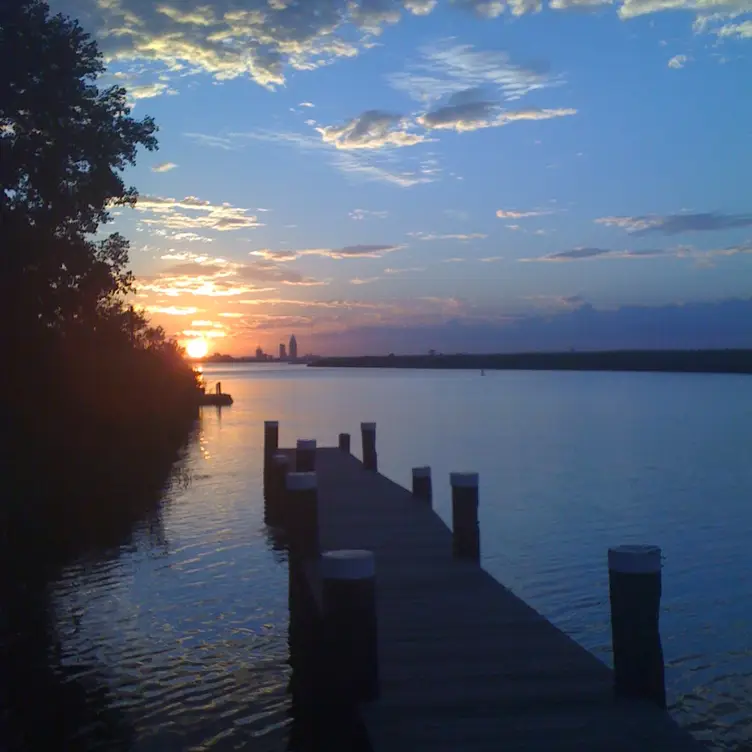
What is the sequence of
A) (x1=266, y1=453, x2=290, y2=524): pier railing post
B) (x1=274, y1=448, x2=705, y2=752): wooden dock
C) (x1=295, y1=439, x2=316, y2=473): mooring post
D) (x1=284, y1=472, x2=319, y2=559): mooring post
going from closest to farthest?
(x1=274, y1=448, x2=705, y2=752): wooden dock → (x1=284, y1=472, x2=319, y2=559): mooring post → (x1=266, y1=453, x2=290, y2=524): pier railing post → (x1=295, y1=439, x2=316, y2=473): mooring post

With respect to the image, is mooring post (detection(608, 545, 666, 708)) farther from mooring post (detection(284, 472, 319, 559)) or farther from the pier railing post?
the pier railing post

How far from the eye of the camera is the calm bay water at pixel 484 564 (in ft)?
32.0

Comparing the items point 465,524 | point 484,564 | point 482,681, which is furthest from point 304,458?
point 482,681

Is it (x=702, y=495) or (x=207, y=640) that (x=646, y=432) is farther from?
(x=207, y=640)

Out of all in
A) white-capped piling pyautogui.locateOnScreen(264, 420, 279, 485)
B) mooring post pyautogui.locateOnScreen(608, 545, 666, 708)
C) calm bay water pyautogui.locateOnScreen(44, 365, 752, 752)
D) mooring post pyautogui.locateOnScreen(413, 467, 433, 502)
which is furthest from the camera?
white-capped piling pyautogui.locateOnScreen(264, 420, 279, 485)

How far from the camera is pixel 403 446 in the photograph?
4047 centimetres

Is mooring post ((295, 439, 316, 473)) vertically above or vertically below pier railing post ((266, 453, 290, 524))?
above

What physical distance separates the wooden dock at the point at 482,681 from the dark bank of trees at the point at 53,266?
10433 millimetres

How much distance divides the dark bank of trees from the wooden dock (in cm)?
1043

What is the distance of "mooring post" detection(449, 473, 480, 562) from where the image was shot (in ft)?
38.5

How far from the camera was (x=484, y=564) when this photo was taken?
17.1 meters

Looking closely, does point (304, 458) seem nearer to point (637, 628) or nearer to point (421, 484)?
point (421, 484)

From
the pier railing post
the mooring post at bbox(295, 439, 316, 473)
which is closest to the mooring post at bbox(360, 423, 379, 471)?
the pier railing post

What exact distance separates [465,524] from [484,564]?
558cm
